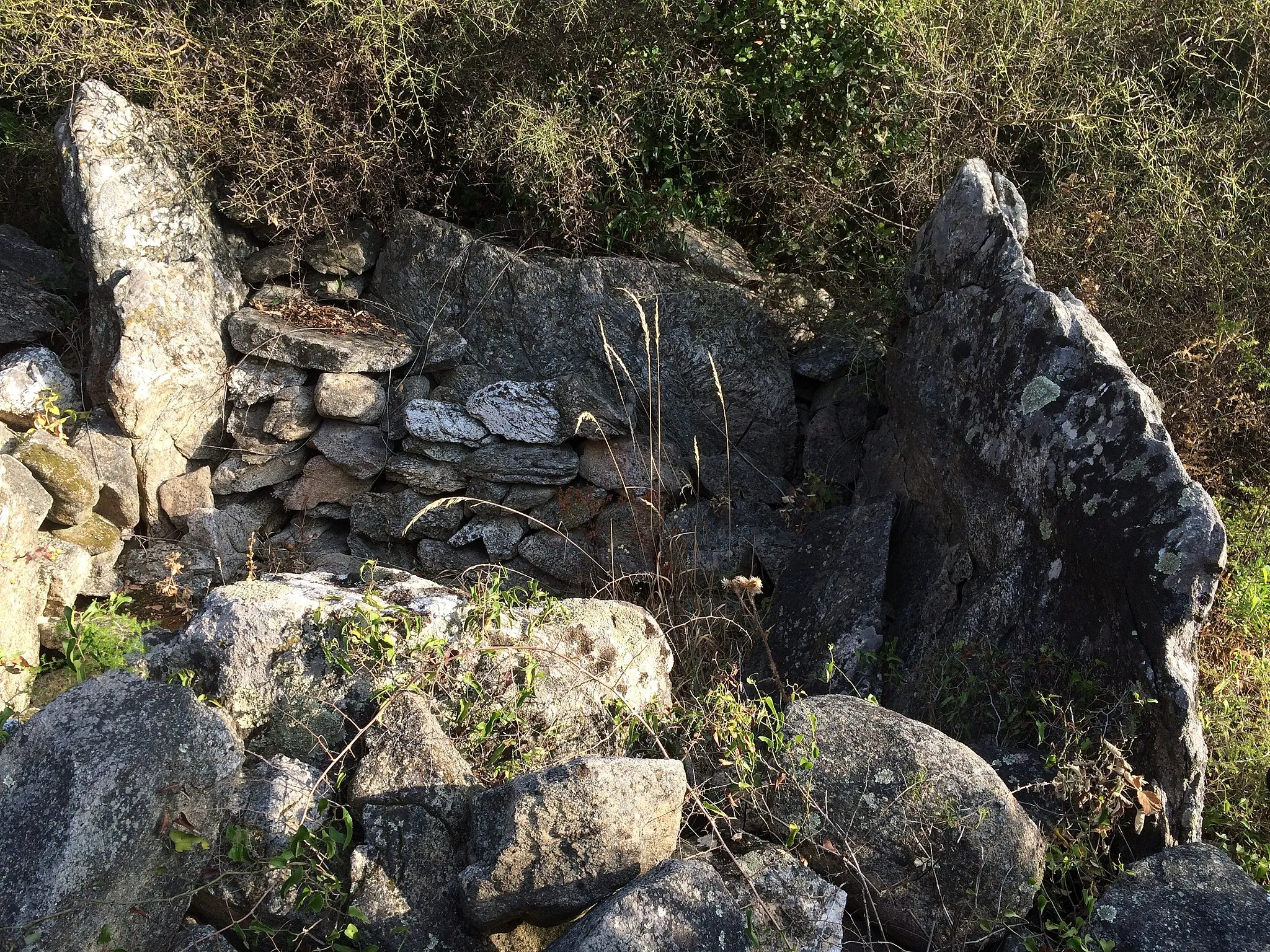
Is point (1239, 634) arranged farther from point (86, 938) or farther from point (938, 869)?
point (86, 938)

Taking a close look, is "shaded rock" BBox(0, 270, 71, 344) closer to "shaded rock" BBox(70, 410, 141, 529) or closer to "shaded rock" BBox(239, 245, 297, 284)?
"shaded rock" BBox(70, 410, 141, 529)

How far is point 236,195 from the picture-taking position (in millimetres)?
5254

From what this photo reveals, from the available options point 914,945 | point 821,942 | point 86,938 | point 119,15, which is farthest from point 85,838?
point 119,15

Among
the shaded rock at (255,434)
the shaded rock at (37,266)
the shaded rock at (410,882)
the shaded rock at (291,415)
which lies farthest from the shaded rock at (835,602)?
the shaded rock at (37,266)

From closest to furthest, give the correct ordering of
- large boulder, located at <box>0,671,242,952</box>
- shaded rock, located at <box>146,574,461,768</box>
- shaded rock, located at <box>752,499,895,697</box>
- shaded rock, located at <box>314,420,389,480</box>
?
large boulder, located at <box>0,671,242,952</box>
shaded rock, located at <box>146,574,461,768</box>
shaded rock, located at <box>752,499,895,697</box>
shaded rock, located at <box>314,420,389,480</box>

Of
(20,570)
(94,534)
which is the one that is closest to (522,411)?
(94,534)

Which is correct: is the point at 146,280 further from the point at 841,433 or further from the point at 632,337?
the point at 841,433

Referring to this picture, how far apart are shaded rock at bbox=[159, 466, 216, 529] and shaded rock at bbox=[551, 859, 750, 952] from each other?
372 cm

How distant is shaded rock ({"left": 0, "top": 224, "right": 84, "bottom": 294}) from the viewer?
18.6 feet

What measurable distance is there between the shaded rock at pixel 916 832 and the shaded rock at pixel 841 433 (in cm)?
250

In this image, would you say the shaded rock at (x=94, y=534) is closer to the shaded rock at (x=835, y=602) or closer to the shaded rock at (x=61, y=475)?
the shaded rock at (x=61, y=475)

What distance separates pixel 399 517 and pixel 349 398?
667mm

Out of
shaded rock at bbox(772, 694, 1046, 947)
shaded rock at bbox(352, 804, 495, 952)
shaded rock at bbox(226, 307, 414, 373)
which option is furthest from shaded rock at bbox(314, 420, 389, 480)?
shaded rock at bbox(772, 694, 1046, 947)

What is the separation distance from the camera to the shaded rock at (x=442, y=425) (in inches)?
206
